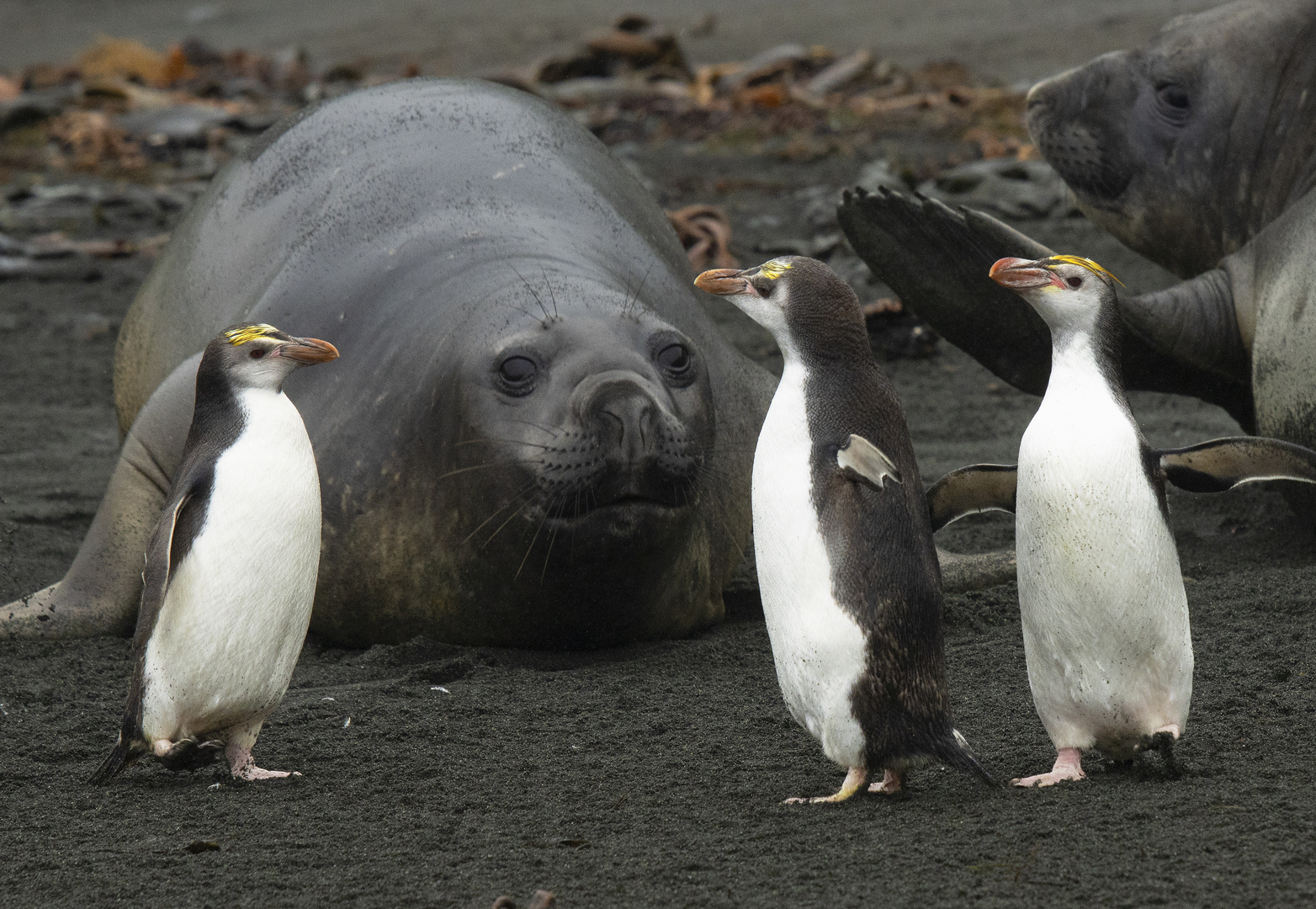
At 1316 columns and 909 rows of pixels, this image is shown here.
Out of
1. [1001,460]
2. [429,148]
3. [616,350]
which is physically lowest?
[1001,460]

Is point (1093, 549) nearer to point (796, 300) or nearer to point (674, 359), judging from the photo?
point (796, 300)

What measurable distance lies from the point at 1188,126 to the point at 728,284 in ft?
12.0

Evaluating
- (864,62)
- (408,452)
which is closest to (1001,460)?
(408,452)

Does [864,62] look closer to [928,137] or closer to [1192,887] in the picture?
[928,137]

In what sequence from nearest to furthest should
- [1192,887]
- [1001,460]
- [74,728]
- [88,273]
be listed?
[1192,887]
[74,728]
[1001,460]
[88,273]

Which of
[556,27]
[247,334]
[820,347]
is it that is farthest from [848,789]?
[556,27]

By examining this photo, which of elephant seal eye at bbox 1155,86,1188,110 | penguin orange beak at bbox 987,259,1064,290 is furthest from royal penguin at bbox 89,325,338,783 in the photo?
elephant seal eye at bbox 1155,86,1188,110

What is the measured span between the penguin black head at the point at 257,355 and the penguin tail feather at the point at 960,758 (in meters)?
1.44

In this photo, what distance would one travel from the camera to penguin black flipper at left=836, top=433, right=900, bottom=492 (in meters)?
2.98

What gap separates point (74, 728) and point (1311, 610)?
2.93 m

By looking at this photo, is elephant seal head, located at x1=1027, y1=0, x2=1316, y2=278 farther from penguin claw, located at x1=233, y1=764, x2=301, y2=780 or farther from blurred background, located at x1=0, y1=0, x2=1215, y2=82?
blurred background, located at x1=0, y1=0, x2=1215, y2=82

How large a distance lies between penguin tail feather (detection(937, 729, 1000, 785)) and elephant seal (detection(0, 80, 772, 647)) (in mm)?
1148

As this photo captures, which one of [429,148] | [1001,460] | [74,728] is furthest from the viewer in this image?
[1001,460]

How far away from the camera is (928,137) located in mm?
12422
